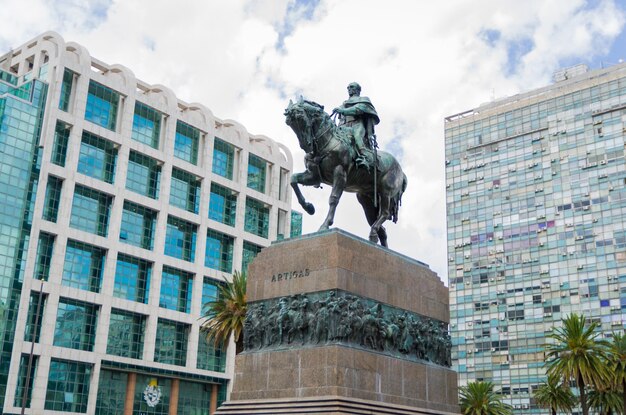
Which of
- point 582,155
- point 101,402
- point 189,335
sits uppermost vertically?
point 582,155

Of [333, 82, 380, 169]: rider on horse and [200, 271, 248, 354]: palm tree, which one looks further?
[200, 271, 248, 354]: palm tree

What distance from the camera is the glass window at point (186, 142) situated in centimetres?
6919

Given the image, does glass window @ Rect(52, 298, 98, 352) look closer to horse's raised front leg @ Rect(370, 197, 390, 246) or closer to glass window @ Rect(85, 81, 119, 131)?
glass window @ Rect(85, 81, 119, 131)

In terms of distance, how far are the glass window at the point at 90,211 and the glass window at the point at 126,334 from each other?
6814 millimetres

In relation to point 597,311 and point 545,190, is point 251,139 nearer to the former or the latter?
point 545,190

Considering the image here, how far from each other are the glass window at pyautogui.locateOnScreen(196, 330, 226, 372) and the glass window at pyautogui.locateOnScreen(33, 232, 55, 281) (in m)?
15.6

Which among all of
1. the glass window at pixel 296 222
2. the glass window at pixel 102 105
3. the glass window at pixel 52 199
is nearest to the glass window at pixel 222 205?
the glass window at pixel 296 222

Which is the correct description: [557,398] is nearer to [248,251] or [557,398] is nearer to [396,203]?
[248,251]

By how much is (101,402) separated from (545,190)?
56.6 metres

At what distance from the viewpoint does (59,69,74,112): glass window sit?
5966 centimetres

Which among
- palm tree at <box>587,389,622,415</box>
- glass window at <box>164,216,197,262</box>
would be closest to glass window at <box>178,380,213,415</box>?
glass window at <box>164,216,197,262</box>

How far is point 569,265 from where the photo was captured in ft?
278

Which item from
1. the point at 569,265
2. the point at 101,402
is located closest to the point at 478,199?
the point at 569,265

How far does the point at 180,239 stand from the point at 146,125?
34.6ft
